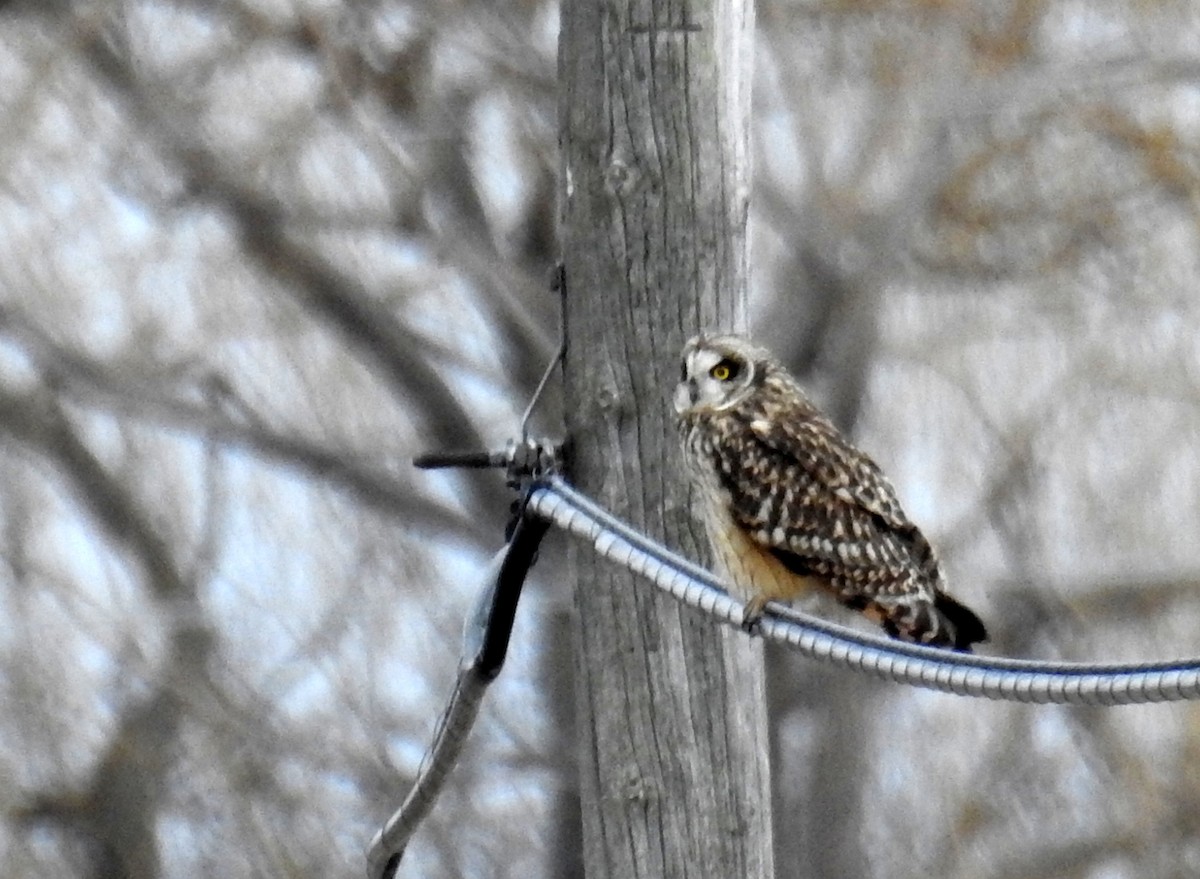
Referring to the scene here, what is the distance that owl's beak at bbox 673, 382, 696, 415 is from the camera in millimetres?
4027

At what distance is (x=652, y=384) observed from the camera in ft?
13.3

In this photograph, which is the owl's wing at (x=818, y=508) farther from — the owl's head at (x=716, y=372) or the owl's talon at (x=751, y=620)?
the owl's talon at (x=751, y=620)

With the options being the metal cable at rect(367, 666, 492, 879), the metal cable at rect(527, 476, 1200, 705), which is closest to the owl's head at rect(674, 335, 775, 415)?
the metal cable at rect(527, 476, 1200, 705)

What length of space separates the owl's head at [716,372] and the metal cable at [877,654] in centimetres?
29

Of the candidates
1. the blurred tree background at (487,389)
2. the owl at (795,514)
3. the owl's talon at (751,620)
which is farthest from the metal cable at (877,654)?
the blurred tree background at (487,389)

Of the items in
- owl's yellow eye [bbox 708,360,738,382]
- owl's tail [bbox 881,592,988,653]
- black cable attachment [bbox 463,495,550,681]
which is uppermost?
owl's yellow eye [bbox 708,360,738,382]

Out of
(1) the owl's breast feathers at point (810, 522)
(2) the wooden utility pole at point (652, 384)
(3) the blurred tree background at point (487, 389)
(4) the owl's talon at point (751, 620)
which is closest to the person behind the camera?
(4) the owl's talon at point (751, 620)

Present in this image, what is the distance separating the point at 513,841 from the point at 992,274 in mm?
3275

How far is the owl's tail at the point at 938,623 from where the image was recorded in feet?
13.3

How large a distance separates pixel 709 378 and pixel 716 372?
44mm

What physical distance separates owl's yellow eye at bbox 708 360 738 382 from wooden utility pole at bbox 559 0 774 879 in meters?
0.13

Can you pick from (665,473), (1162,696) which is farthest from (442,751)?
(1162,696)

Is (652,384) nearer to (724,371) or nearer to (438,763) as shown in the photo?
(724,371)

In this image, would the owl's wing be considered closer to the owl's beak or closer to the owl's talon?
the owl's beak
